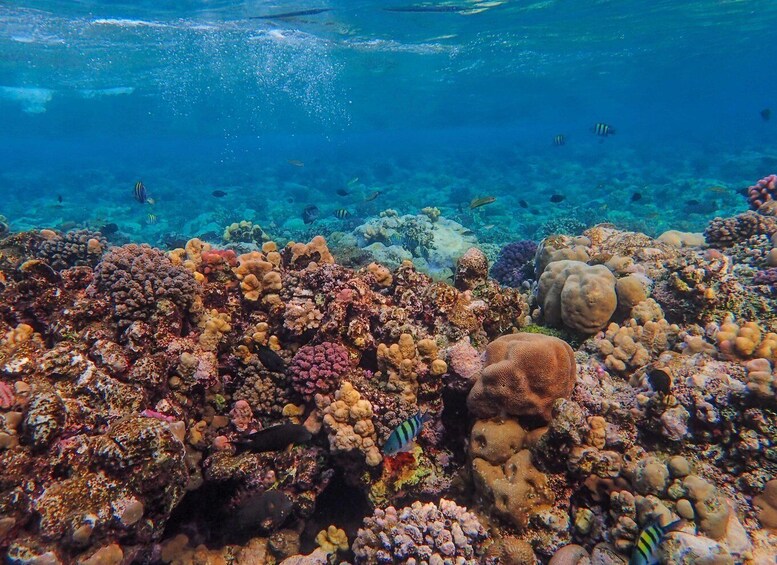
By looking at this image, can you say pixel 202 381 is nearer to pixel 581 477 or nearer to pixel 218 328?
pixel 218 328

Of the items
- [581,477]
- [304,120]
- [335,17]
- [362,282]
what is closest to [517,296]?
[362,282]

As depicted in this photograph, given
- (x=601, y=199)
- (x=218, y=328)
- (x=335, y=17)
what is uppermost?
(x=335, y=17)

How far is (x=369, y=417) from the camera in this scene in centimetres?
376

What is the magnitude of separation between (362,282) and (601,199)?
2396 centimetres

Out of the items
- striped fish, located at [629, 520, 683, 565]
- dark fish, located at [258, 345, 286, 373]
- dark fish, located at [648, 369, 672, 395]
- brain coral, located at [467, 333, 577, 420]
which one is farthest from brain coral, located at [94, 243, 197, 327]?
dark fish, located at [648, 369, 672, 395]

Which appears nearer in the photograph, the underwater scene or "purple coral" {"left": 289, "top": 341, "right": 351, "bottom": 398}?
the underwater scene

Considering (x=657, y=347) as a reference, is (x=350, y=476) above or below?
below

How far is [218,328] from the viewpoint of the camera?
182 inches

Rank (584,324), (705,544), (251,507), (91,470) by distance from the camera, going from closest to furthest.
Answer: (91,470) → (705,544) → (251,507) → (584,324)

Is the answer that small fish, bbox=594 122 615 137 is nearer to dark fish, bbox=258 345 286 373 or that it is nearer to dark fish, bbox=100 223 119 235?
dark fish, bbox=258 345 286 373

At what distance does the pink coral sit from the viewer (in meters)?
9.15

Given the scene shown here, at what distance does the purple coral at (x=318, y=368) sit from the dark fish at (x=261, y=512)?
96cm

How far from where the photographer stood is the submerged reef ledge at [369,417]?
2754 mm

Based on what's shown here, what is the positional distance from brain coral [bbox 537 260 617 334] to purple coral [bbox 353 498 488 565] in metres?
3.01
